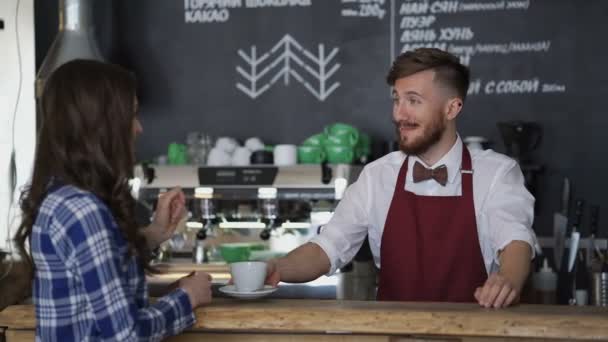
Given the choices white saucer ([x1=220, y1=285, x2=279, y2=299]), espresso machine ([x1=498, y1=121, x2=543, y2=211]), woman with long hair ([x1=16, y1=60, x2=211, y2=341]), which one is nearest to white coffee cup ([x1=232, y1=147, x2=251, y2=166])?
espresso machine ([x1=498, y1=121, x2=543, y2=211])

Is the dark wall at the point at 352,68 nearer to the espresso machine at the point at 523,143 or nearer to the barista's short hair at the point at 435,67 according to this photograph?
the espresso machine at the point at 523,143

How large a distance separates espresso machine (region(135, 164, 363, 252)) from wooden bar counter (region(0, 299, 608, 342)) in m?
2.40

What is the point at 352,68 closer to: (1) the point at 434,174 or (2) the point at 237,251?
(2) the point at 237,251

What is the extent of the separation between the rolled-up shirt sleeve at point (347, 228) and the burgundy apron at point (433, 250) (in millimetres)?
99

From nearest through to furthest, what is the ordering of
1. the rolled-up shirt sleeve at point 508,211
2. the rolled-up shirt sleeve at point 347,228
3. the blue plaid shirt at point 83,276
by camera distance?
the blue plaid shirt at point 83,276, the rolled-up shirt sleeve at point 508,211, the rolled-up shirt sleeve at point 347,228

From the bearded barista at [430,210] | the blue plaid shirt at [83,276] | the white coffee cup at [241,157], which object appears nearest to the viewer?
the blue plaid shirt at [83,276]

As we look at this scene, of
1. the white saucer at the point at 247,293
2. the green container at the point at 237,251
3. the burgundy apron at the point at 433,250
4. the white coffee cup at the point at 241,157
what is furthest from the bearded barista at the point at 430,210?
the white coffee cup at the point at 241,157

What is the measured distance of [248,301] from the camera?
82.3 inches

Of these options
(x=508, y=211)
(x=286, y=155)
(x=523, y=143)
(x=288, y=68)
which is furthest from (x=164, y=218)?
(x=288, y=68)

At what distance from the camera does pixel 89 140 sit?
1.70m

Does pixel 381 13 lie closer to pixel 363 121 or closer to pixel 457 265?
pixel 363 121

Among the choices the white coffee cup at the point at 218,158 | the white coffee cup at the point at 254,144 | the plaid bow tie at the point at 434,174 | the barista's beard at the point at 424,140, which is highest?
the barista's beard at the point at 424,140

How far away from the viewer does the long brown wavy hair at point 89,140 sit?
1.70 m

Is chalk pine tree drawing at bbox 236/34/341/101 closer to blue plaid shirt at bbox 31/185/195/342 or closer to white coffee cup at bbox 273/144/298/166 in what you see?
white coffee cup at bbox 273/144/298/166
